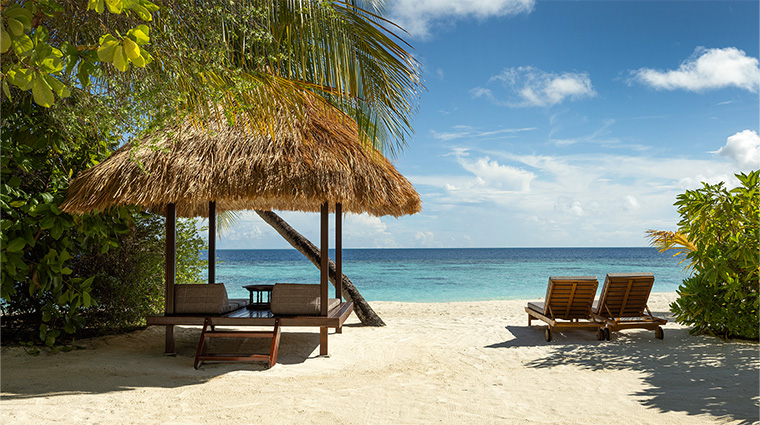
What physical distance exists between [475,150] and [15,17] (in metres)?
38.1

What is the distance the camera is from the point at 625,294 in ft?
20.8

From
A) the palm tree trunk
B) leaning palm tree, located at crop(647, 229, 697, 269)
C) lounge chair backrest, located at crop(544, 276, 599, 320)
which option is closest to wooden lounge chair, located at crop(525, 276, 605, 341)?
lounge chair backrest, located at crop(544, 276, 599, 320)

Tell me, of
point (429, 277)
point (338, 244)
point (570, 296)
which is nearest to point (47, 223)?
point (338, 244)

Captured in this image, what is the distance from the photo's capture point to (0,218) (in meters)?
4.69

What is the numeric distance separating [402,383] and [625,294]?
356 centimetres

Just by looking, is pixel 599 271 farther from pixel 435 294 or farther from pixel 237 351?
pixel 237 351

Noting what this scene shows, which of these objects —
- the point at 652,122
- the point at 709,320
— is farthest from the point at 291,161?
the point at 652,122

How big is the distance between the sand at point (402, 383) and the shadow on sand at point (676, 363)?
0.01 m

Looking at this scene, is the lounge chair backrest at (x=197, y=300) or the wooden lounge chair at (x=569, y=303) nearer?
the lounge chair backrest at (x=197, y=300)

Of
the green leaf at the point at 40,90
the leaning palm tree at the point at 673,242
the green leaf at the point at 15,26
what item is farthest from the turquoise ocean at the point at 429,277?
the green leaf at the point at 15,26

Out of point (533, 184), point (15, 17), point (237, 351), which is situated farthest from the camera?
point (533, 184)

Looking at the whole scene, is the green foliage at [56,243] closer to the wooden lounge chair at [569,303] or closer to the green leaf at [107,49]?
the green leaf at [107,49]

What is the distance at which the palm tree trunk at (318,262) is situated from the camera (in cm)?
767

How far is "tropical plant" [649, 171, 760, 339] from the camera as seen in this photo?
18.0 ft
